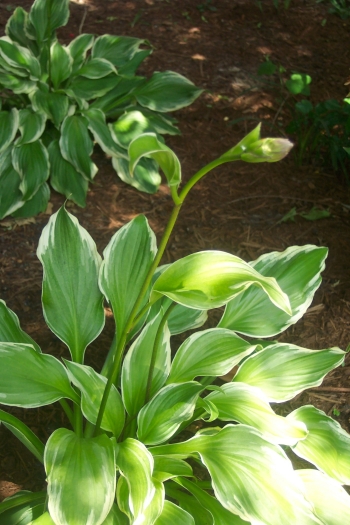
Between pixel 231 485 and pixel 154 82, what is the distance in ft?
7.97

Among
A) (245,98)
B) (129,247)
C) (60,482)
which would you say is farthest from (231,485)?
(245,98)

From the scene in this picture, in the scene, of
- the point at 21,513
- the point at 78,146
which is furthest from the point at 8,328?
the point at 78,146

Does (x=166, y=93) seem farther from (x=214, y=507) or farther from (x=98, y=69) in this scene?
(x=214, y=507)

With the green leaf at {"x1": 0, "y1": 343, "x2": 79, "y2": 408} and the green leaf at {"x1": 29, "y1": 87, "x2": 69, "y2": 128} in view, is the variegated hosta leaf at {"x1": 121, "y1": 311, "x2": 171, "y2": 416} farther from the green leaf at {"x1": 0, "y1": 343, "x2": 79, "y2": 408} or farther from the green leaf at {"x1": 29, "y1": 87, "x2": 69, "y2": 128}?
the green leaf at {"x1": 29, "y1": 87, "x2": 69, "y2": 128}

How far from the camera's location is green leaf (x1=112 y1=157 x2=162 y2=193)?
288cm

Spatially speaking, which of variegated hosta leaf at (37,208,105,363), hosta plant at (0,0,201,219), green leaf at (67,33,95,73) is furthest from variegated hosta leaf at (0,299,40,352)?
green leaf at (67,33,95,73)

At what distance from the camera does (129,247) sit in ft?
5.93

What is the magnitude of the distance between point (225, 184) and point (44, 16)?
1437 millimetres

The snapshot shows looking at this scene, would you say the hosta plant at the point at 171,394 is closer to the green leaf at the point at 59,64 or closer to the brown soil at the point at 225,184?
the brown soil at the point at 225,184

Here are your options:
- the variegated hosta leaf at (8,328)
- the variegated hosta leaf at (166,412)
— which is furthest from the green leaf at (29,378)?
the variegated hosta leaf at (166,412)

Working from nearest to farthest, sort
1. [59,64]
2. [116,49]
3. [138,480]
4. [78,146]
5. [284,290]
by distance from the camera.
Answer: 1. [138,480]
2. [284,290]
3. [78,146]
4. [59,64]
5. [116,49]

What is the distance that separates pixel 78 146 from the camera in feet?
9.31

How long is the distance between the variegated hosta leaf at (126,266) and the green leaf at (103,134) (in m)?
1.16

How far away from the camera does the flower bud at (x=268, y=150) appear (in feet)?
3.23
